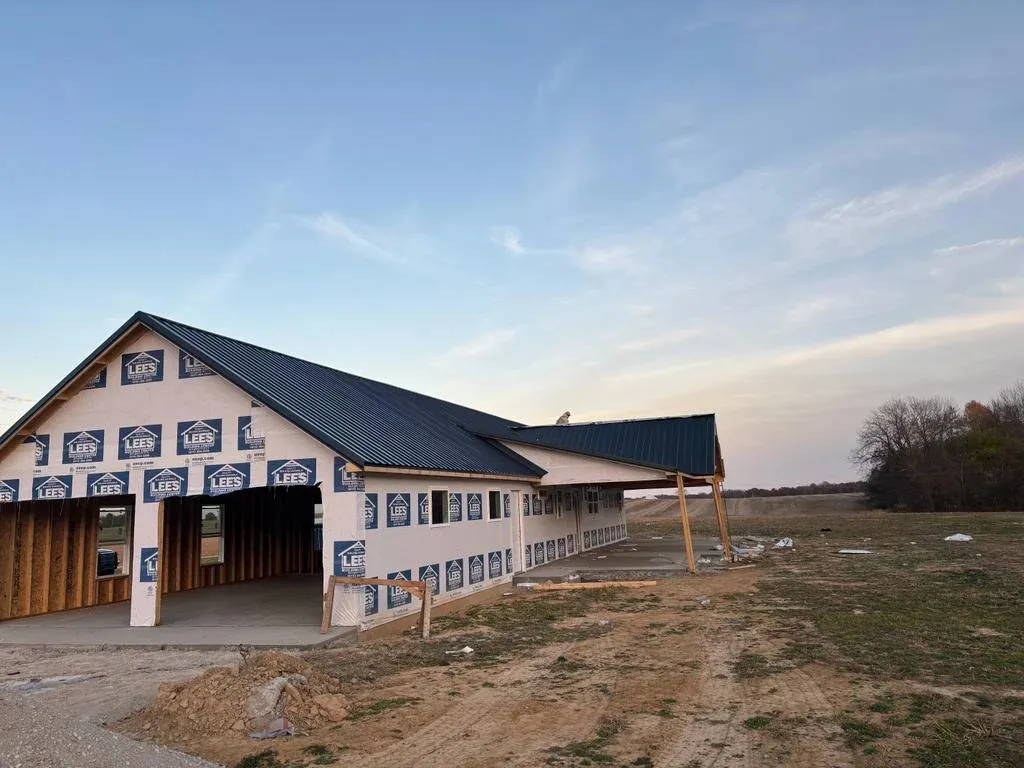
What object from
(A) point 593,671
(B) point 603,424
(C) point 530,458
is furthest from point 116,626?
(B) point 603,424

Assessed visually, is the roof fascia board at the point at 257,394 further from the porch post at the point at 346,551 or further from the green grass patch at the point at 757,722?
the green grass patch at the point at 757,722

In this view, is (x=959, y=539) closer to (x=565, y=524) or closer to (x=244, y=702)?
(x=565, y=524)

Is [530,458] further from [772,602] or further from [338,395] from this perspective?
[772,602]

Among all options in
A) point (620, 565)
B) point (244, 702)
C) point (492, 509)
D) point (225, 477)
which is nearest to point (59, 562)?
point (225, 477)

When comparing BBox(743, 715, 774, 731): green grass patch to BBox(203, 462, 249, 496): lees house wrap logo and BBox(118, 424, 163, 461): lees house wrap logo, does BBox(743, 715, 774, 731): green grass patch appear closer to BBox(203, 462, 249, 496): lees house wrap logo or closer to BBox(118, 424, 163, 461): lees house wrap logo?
BBox(203, 462, 249, 496): lees house wrap logo

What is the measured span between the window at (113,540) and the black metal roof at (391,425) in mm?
3313

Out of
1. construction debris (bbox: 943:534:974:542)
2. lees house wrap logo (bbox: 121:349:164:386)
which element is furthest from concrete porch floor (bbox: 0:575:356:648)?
construction debris (bbox: 943:534:974:542)

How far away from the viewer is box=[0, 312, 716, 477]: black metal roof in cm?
1292

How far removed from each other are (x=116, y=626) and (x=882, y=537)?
99.6 ft

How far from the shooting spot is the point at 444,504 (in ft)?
49.8

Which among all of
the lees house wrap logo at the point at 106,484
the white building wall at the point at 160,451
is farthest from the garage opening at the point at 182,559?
the lees house wrap logo at the point at 106,484

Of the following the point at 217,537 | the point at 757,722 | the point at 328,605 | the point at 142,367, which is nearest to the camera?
the point at 757,722

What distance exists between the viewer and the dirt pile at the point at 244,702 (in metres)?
6.93

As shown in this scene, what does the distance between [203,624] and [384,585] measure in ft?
12.5
